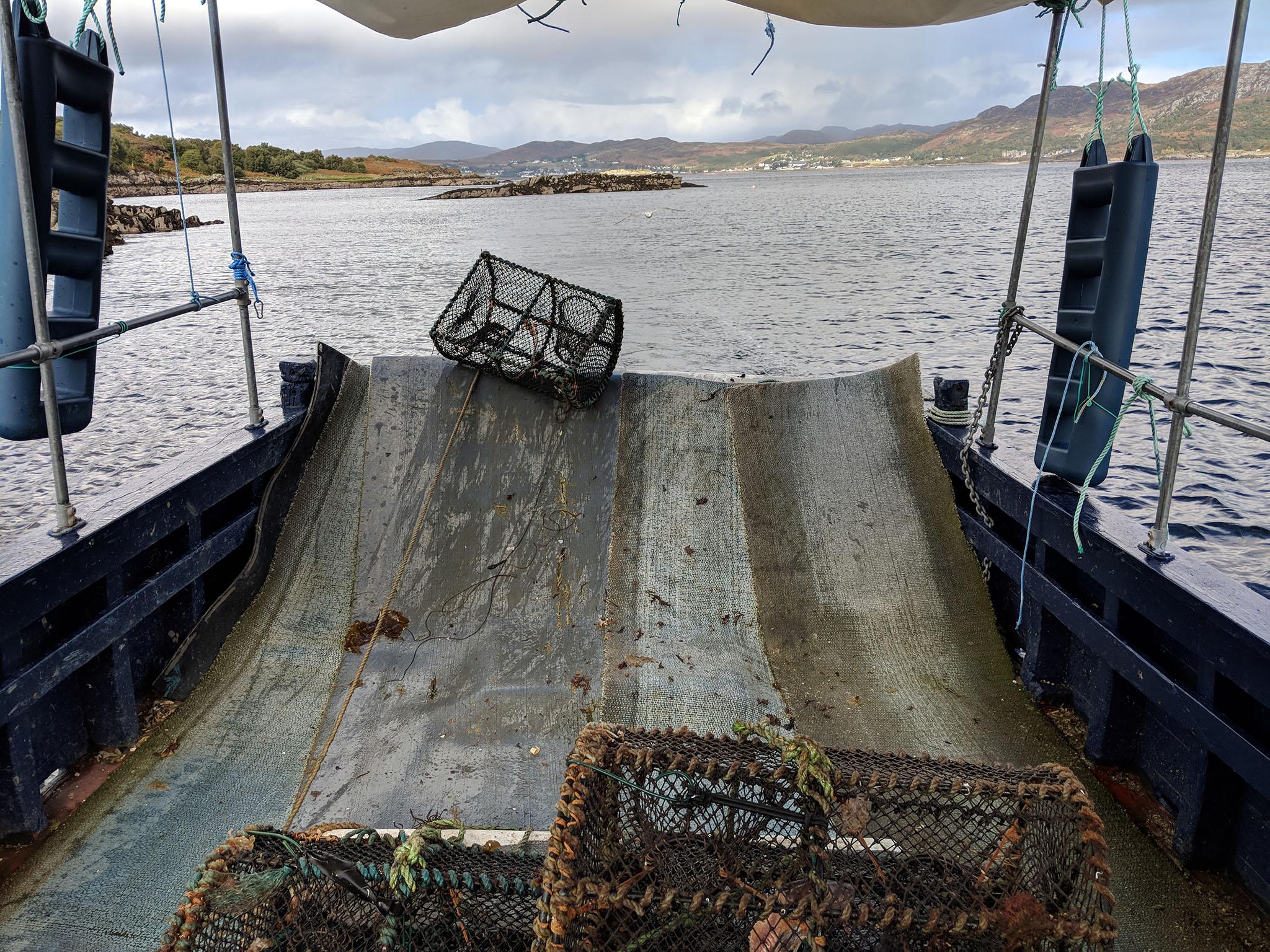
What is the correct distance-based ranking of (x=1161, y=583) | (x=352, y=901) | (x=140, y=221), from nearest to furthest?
(x=352, y=901) < (x=1161, y=583) < (x=140, y=221)

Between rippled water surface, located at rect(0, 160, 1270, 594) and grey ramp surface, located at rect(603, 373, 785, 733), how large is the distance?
3.52 metres

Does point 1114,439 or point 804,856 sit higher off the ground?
point 1114,439

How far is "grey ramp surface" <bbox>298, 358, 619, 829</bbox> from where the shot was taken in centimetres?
367

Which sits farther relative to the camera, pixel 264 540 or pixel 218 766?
pixel 264 540

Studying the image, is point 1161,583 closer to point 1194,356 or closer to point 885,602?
point 1194,356

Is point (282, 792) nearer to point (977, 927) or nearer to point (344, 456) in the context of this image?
point (344, 456)

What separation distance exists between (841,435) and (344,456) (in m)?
3.22

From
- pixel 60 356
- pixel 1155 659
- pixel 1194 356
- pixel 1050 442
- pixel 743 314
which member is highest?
pixel 1194 356

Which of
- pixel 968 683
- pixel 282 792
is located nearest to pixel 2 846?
pixel 282 792

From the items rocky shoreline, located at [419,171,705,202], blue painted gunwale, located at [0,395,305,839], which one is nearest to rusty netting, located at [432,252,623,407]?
blue painted gunwale, located at [0,395,305,839]

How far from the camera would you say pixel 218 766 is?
3.76 meters

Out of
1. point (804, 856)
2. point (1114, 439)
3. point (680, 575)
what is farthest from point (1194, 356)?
point (680, 575)

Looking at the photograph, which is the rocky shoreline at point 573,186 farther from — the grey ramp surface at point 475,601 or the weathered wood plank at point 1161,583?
the weathered wood plank at point 1161,583

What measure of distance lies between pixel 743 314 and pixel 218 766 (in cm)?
1937
